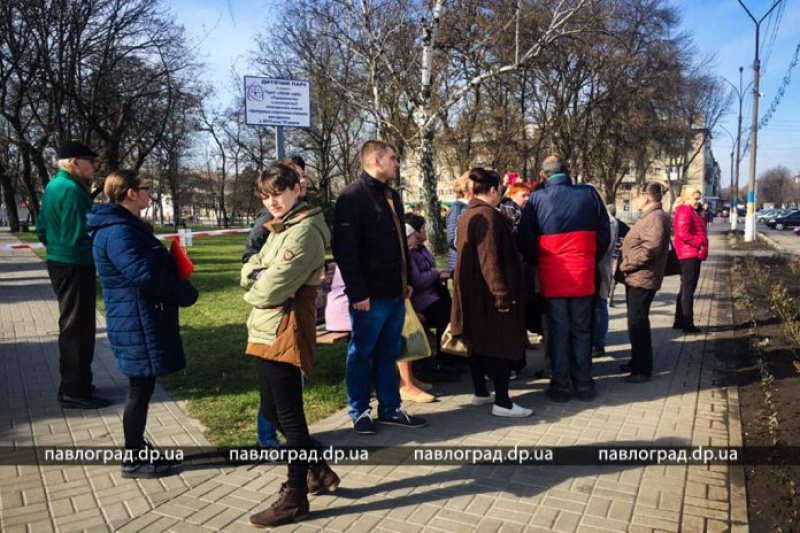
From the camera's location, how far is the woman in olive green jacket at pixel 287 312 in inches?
118

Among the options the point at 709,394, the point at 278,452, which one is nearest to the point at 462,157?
the point at 709,394

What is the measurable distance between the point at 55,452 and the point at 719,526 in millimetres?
4083

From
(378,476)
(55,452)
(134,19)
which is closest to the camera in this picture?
(378,476)

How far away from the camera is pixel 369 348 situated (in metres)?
4.24

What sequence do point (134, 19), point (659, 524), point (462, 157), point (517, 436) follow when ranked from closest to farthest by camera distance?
point (659, 524)
point (517, 436)
point (134, 19)
point (462, 157)

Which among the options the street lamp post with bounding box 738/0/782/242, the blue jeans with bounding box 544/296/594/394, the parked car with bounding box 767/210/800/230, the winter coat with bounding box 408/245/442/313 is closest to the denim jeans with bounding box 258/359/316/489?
the winter coat with bounding box 408/245/442/313

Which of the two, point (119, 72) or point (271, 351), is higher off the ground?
point (119, 72)

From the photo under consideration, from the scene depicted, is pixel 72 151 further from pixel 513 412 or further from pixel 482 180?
pixel 513 412

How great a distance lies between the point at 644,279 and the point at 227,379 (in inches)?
160

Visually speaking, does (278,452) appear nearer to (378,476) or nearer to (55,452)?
(378,476)

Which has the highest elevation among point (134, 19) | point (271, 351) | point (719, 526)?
point (134, 19)

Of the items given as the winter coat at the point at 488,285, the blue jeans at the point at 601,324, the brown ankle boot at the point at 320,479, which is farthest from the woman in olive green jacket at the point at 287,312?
the blue jeans at the point at 601,324

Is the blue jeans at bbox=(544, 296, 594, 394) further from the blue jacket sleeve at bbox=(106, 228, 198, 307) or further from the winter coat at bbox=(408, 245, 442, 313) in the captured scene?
the blue jacket sleeve at bbox=(106, 228, 198, 307)

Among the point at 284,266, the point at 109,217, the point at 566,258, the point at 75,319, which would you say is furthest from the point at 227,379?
the point at 566,258
